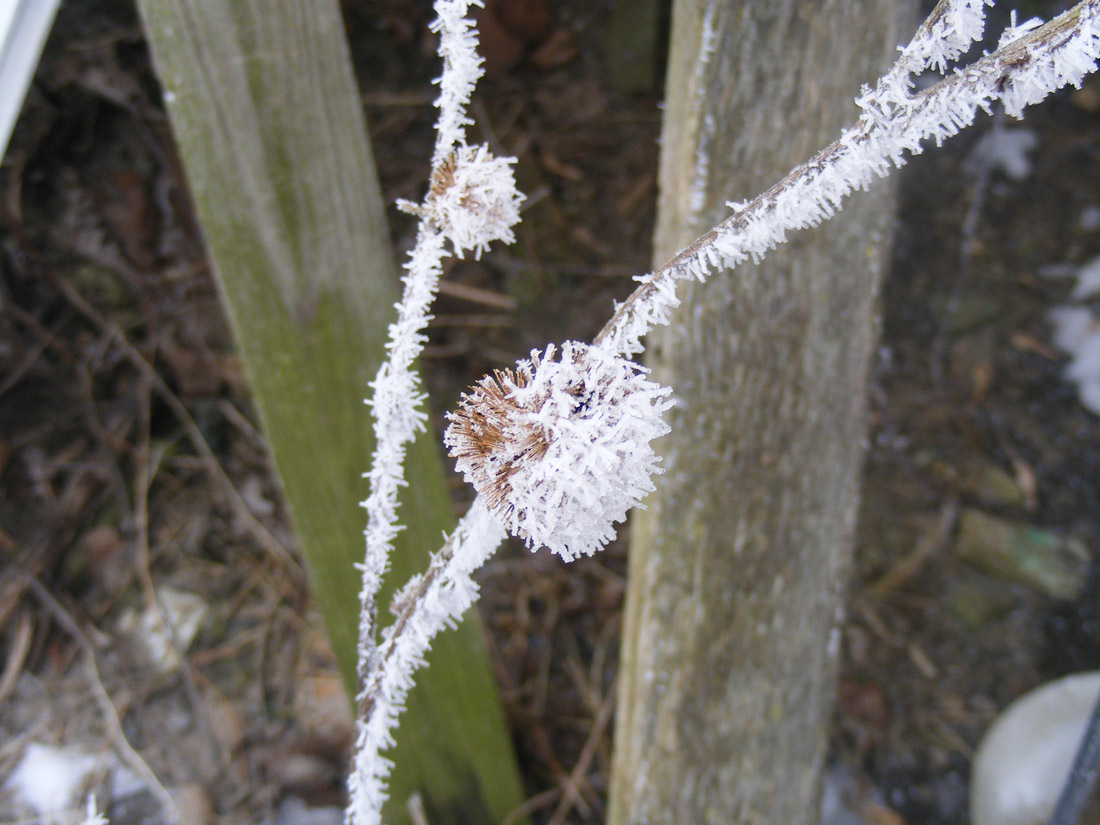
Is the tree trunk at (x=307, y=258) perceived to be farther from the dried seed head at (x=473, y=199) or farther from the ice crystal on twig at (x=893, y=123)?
the ice crystal on twig at (x=893, y=123)

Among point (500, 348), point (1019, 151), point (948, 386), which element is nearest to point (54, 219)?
point (500, 348)

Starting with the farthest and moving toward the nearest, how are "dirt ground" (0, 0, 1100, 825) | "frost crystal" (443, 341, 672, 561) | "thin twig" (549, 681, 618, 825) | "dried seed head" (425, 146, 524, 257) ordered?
"dirt ground" (0, 0, 1100, 825)
"thin twig" (549, 681, 618, 825)
"dried seed head" (425, 146, 524, 257)
"frost crystal" (443, 341, 672, 561)

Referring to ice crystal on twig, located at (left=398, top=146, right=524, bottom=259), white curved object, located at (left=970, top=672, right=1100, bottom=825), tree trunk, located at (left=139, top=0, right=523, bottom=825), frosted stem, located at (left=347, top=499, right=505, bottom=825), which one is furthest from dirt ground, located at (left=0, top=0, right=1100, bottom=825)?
ice crystal on twig, located at (left=398, top=146, right=524, bottom=259)

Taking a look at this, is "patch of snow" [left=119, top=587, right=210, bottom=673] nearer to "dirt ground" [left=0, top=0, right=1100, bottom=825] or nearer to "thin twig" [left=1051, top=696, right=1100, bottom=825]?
"dirt ground" [left=0, top=0, right=1100, bottom=825]

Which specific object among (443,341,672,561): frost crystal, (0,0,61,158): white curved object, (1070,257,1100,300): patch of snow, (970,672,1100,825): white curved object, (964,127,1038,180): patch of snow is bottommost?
(970,672,1100,825): white curved object

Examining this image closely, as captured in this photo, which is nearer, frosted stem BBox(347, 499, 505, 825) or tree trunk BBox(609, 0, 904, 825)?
frosted stem BBox(347, 499, 505, 825)

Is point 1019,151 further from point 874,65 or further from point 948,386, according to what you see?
point 874,65

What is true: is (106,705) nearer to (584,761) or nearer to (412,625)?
(584,761)
